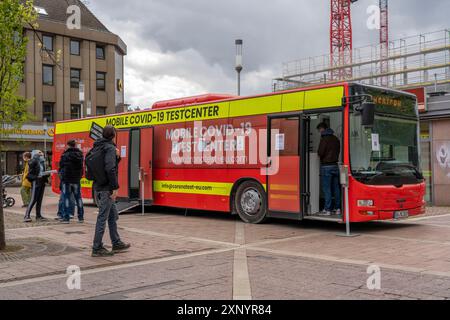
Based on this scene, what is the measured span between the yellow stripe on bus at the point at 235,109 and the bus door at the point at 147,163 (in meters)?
0.45

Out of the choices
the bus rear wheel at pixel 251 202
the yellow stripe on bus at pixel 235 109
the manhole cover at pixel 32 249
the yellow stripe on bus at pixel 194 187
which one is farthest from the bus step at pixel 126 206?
the manhole cover at pixel 32 249

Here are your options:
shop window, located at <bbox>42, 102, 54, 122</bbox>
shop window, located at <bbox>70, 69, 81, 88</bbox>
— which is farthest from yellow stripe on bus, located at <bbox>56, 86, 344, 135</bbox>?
shop window, located at <bbox>70, 69, 81, 88</bbox>

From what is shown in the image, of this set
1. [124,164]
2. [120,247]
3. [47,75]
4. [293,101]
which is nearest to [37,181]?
[124,164]

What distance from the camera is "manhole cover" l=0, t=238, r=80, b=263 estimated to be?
774cm

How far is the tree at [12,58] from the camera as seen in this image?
7.93 m

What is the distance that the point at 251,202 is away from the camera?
12109mm

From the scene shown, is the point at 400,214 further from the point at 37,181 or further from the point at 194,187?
the point at 37,181

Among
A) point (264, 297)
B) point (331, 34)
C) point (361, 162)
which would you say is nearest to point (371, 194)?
point (361, 162)

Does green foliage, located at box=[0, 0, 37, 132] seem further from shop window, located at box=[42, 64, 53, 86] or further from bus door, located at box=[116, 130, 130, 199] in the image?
shop window, located at box=[42, 64, 53, 86]

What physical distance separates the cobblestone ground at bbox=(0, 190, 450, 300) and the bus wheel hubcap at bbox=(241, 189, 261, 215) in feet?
1.73

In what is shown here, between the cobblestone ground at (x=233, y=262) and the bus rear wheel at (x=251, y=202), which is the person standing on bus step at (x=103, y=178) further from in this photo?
the bus rear wheel at (x=251, y=202)

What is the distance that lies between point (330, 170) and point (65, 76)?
39564 millimetres

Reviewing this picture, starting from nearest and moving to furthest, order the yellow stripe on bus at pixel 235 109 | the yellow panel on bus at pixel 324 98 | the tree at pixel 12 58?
the tree at pixel 12 58
the yellow panel on bus at pixel 324 98
the yellow stripe on bus at pixel 235 109

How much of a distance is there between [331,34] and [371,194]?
7196cm
